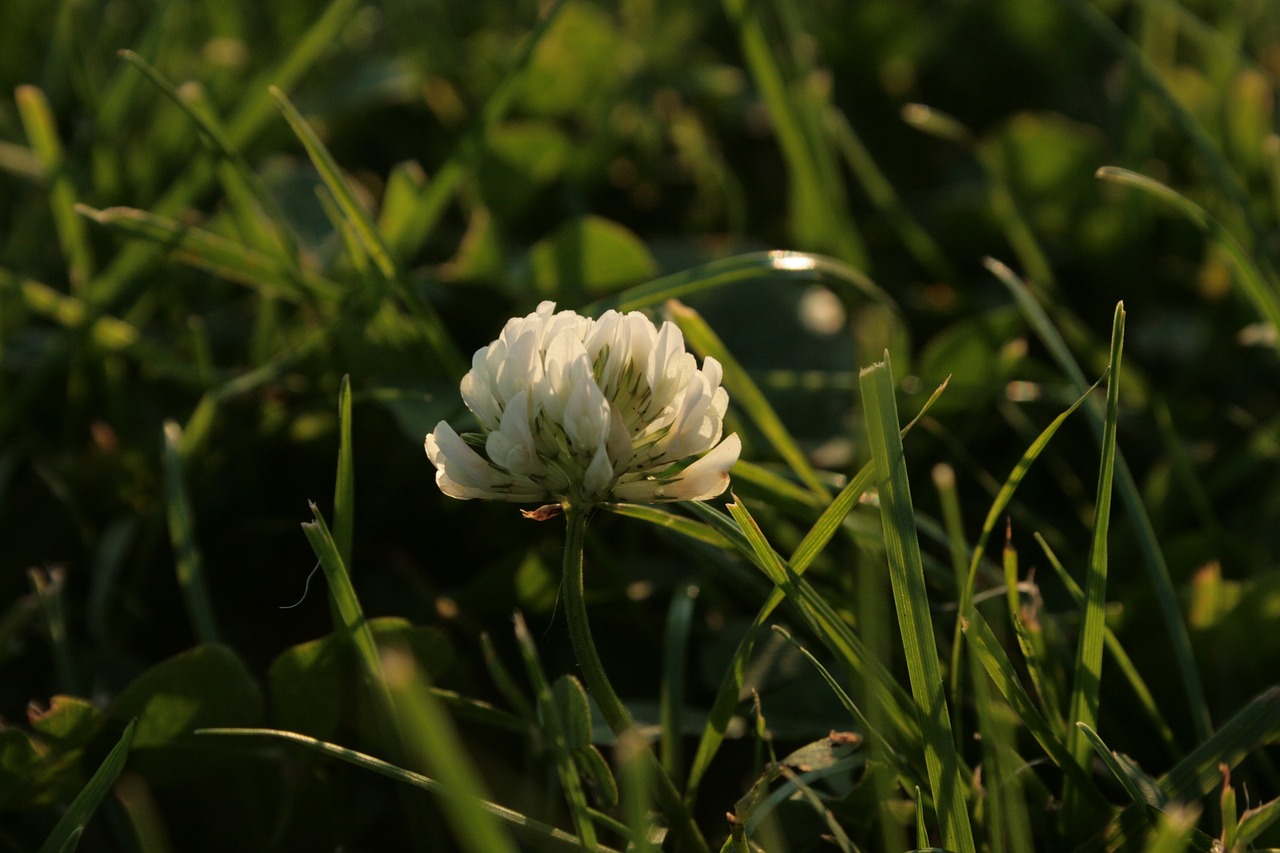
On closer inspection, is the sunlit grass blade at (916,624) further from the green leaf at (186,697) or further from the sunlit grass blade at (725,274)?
the green leaf at (186,697)

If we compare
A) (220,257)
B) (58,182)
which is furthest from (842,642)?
(58,182)

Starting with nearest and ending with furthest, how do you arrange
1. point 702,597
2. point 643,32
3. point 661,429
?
point 661,429 < point 702,597 < point 643,32

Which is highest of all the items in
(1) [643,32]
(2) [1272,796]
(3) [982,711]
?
(1) [643,32]

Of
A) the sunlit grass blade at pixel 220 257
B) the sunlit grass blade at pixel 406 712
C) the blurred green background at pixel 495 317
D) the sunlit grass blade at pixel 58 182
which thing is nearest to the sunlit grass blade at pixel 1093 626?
the blurred green background at pixel 495 317

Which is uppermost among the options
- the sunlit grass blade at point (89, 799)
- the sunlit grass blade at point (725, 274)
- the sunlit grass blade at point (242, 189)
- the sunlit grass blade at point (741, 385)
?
the sunlit grass blade at point (242, 189)

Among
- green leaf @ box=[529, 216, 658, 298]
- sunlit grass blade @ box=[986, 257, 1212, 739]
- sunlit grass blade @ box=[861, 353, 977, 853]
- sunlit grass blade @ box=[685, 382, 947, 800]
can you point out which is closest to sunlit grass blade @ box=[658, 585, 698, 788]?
→ sunlit grass blade @ box=[685, 382, 947, 800]

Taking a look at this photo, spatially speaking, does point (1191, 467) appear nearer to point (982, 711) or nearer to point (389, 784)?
point (982, 711)

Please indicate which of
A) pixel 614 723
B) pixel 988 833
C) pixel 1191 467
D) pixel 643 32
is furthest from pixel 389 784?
pixel 643 32

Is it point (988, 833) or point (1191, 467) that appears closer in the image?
point (988, 833)
